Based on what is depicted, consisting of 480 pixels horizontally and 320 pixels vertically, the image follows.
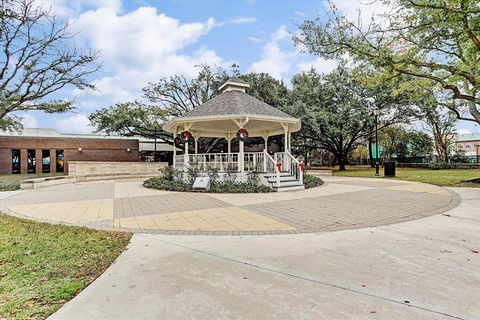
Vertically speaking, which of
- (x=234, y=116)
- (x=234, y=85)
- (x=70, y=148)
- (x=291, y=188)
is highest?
(x=234, y=85)

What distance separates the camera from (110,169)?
19578mm

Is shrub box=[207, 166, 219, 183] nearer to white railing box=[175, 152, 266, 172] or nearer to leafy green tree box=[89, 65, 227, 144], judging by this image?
white railing box=[175, 152, 266, 172]

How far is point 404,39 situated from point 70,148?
2597 centimetres

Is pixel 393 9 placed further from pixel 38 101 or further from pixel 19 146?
pixel 19 146

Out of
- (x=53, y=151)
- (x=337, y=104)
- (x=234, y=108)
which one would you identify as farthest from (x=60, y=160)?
(x=337, y=104)

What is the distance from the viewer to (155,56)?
49.8ft

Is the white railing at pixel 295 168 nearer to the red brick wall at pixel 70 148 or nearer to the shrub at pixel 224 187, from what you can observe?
the shrub at pixel 224 187

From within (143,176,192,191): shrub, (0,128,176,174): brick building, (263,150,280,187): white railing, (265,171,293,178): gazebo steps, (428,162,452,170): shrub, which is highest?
(0,128,176,174): brick building

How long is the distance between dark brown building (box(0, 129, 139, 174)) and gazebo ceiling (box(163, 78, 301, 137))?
13.0 meters

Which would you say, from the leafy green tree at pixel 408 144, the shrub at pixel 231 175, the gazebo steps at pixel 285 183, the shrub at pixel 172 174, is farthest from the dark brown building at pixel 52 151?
the leafy green tree at pixel 408 144

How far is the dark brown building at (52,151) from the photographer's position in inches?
890

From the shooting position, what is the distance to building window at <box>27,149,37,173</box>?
23.2 m

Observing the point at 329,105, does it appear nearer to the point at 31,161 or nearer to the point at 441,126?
the point at 441,126

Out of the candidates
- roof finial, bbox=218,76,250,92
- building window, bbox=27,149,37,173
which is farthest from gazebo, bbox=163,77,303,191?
building window, bbox=27,149,37,173
